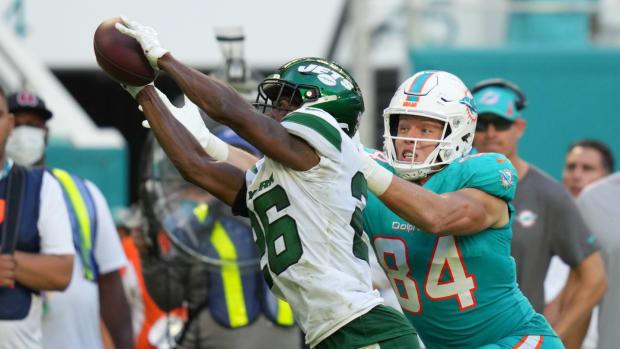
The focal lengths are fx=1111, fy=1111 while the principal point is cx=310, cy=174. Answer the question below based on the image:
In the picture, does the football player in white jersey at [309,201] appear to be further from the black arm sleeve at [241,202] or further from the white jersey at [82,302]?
the white jersey at [82,302]

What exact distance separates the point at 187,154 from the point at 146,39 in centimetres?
51

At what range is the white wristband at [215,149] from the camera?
4.32m

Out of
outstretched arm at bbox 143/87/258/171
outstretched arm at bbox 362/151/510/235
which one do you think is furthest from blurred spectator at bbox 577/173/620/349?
outstretched arm at bbox 143/87/258/171

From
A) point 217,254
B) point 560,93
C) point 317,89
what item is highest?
point 317,89

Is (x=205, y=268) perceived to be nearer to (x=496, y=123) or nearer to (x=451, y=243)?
(x=496, y=123)

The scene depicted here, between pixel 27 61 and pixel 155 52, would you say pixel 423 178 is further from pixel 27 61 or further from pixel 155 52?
pixel 27 61

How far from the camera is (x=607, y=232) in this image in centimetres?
602

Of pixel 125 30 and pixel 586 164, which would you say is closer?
pixel 125 30

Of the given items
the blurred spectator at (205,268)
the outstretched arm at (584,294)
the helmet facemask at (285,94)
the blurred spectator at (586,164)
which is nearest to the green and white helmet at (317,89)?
the helmet facemask at (285,94)

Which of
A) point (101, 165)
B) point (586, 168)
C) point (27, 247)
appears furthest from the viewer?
point (101, 165)

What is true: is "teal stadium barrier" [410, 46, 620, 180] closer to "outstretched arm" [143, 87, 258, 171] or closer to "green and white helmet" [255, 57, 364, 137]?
"outstretched arm" [143, 87, 258, 171]

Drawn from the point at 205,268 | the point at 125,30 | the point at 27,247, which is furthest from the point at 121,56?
the point at 205,268

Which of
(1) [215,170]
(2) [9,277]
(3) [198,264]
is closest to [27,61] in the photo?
(3) [198,264]

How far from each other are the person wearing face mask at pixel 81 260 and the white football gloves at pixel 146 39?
1.93m
